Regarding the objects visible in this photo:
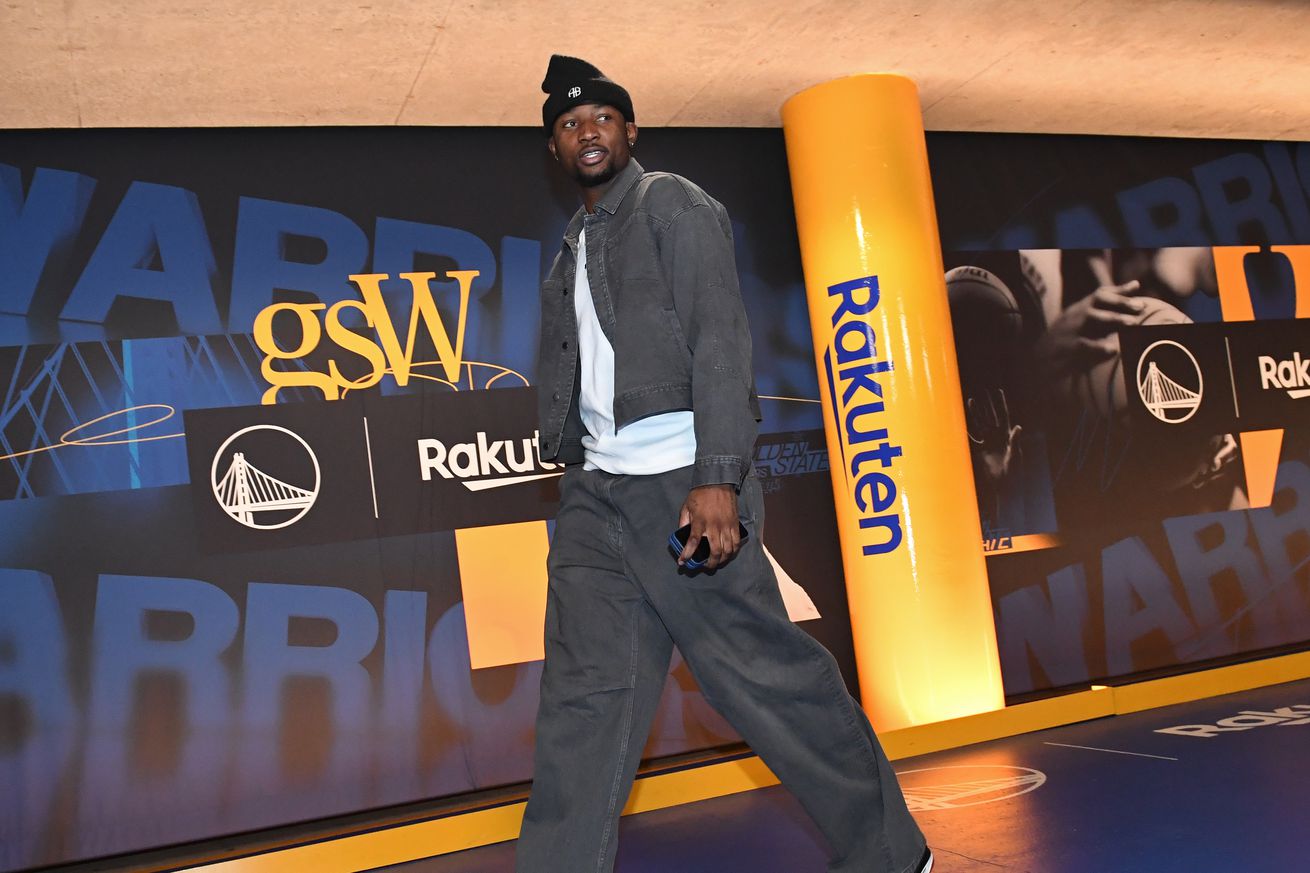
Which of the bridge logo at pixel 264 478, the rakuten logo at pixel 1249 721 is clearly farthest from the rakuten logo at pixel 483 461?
the rakuten logo at pixel 1249 721

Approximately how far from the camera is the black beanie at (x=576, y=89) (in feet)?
6.64

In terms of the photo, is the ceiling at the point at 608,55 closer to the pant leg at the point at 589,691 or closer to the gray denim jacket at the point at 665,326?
the gray denim jacket at the point at 665,326

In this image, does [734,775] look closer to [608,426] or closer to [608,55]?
[608,426]

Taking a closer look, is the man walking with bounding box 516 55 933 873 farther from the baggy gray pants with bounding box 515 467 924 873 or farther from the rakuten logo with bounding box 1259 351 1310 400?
the rakuten logo with bounding box 1259 351 1310 400

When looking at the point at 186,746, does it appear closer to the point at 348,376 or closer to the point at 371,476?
the point at 371,476

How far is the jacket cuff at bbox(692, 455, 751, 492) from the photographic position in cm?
179

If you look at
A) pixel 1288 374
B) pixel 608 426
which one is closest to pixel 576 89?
pixel 608 426

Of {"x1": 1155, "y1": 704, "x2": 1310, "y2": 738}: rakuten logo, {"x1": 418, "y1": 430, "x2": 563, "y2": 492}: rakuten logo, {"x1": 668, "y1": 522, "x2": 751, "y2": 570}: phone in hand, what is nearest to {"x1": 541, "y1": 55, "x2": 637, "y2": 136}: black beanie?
{"x1": 668, "y1": 522, "x2": 751, "y2": 570}: phone in hand

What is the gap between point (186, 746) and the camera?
398 centimetres

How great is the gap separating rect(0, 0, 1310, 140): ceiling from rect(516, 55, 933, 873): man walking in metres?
2.02

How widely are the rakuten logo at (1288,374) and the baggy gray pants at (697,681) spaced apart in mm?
4889

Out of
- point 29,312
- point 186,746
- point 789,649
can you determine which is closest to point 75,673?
point 186,746

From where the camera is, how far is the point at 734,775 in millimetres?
3832

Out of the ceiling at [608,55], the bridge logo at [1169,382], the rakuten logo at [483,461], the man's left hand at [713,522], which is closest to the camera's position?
the man's left hand at [713,522]
